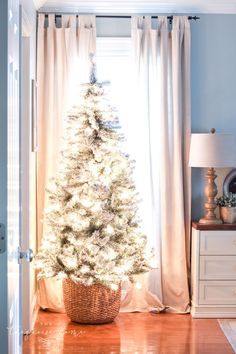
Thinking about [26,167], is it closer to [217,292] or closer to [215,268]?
[215,268]

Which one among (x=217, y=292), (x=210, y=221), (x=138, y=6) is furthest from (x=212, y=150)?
(x=138, y=6)

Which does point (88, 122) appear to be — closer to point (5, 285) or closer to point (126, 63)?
point (126, 63)

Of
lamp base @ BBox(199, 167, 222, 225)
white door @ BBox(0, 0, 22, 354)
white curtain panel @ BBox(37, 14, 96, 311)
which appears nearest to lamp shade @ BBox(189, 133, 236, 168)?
lamp base @ BBox(199, 167, 222, 225)

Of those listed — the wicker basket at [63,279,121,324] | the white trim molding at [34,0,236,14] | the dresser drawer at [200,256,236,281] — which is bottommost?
the wicker basket at [63,279,121,324]

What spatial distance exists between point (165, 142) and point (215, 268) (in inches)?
47.0

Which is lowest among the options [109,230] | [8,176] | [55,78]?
[109,230]

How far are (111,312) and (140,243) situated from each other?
0.63 m

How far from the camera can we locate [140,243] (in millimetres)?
4695

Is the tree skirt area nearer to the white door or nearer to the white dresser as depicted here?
the white dresser

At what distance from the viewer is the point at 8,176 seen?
6.61 ft

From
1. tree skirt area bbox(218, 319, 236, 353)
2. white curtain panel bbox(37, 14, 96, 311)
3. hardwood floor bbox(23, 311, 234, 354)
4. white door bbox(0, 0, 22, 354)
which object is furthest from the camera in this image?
white curtain panel bbox(37, 14, 96, 311)

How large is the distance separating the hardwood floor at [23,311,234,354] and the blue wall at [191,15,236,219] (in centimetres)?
133

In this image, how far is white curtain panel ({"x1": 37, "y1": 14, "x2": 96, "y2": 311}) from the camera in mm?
5008

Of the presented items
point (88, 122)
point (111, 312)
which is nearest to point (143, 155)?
point (88, 122)
